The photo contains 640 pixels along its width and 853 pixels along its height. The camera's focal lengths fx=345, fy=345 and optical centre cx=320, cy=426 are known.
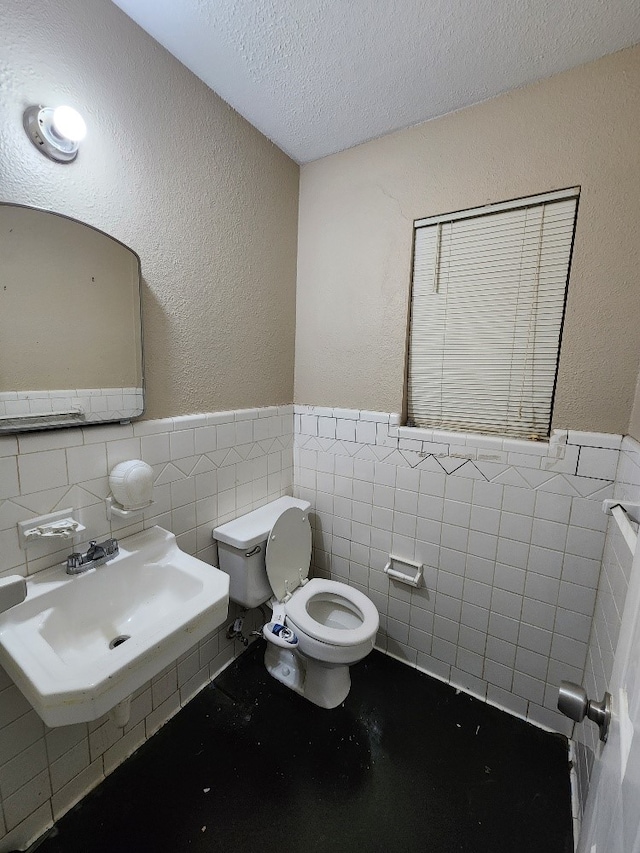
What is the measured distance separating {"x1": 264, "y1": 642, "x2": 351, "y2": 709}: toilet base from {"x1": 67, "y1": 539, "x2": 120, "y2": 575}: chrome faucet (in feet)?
2.99

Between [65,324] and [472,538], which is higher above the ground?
[65,324]

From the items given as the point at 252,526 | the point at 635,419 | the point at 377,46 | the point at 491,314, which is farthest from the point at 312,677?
the point at 377,46

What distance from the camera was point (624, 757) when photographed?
412 mm

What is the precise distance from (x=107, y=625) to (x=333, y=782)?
3.17 ft

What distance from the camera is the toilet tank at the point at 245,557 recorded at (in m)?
1.49

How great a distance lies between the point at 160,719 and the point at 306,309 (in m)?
1.94

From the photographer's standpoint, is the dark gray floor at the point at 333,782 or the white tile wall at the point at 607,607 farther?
the dark gray floor at the point at 333,782

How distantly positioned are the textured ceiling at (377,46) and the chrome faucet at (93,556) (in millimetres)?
1667

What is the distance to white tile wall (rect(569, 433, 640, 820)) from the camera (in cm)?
97

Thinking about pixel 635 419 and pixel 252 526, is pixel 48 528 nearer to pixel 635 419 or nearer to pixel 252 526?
pixel 252 526

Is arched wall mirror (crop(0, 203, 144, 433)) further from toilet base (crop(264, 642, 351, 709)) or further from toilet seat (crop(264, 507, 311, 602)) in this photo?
toilet base (crop(264, 642, 351, 709))

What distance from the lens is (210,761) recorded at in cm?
127

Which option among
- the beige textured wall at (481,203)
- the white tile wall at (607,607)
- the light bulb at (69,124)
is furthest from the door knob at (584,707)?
the light bulb at (69,124)

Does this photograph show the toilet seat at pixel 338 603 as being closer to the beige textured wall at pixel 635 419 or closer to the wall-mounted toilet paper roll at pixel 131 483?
the wall-mounted toilet paper roll at pixel 131 483
